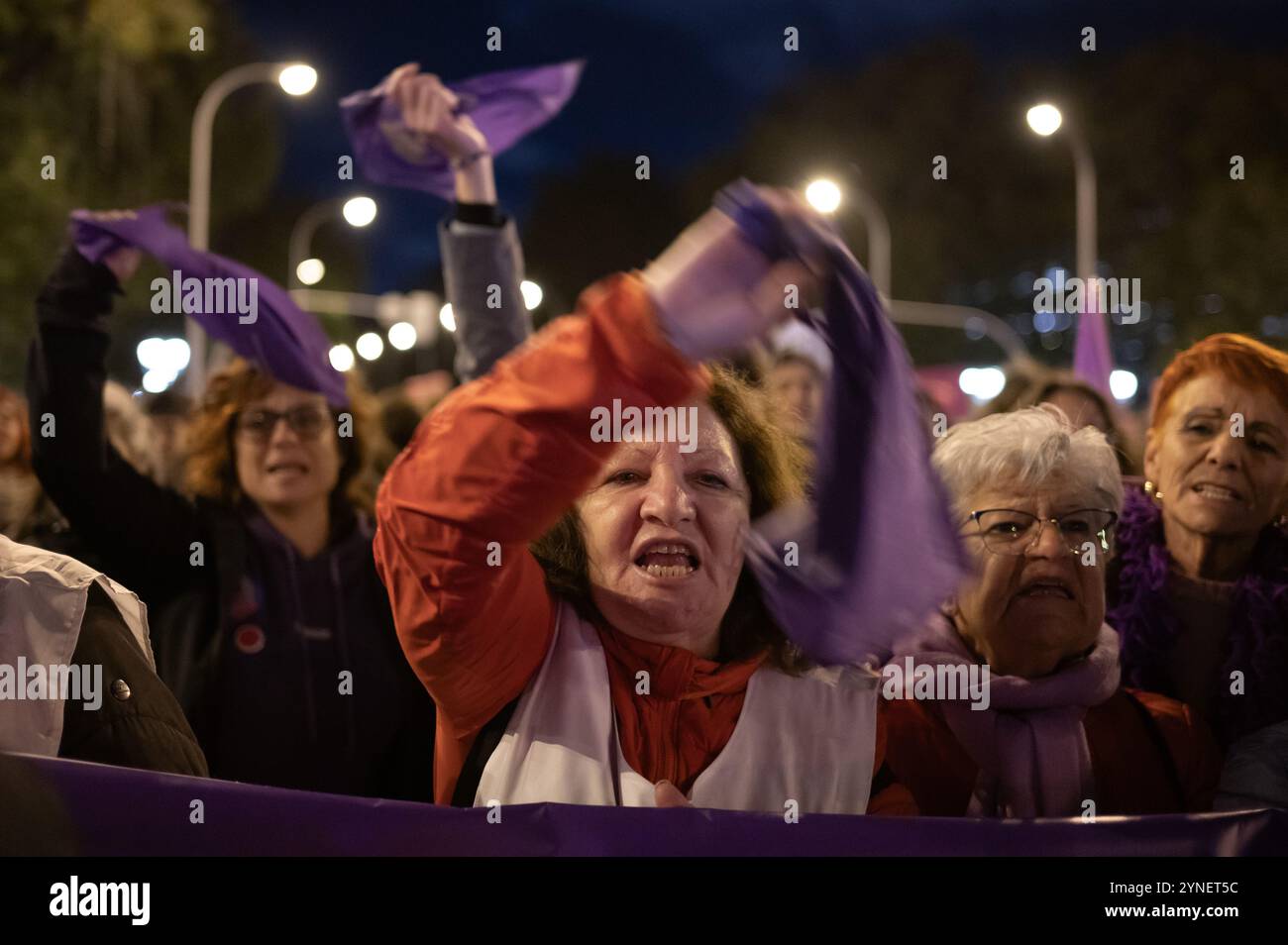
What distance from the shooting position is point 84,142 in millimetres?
24375

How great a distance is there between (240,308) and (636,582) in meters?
2.07

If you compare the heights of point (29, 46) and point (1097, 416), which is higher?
point (29, 46)

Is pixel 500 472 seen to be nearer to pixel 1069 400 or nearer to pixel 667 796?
pixel 667 796

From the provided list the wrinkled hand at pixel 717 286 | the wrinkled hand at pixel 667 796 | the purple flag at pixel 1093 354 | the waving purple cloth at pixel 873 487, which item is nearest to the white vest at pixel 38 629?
the wrinkled hand at pixel 667 796

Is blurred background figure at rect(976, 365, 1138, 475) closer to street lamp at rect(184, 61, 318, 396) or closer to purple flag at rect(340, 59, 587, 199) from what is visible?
purple flag at rect(340, 59, 587, 199)

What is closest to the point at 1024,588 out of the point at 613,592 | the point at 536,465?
the point at 613,592

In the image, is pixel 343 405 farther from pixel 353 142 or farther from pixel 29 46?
pixel 29 46

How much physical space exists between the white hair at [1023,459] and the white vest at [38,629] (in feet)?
5.49

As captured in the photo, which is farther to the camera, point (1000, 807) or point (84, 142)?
point (84, 142)

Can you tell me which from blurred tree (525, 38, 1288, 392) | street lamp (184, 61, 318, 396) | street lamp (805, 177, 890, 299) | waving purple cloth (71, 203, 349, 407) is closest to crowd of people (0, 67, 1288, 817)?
waving purple cloth (71, 203, 349, 407)

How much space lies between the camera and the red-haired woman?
3.59 meters

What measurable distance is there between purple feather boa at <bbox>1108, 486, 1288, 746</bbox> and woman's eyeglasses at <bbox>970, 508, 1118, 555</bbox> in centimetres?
53

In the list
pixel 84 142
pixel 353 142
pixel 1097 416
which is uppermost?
pixel 84 142
